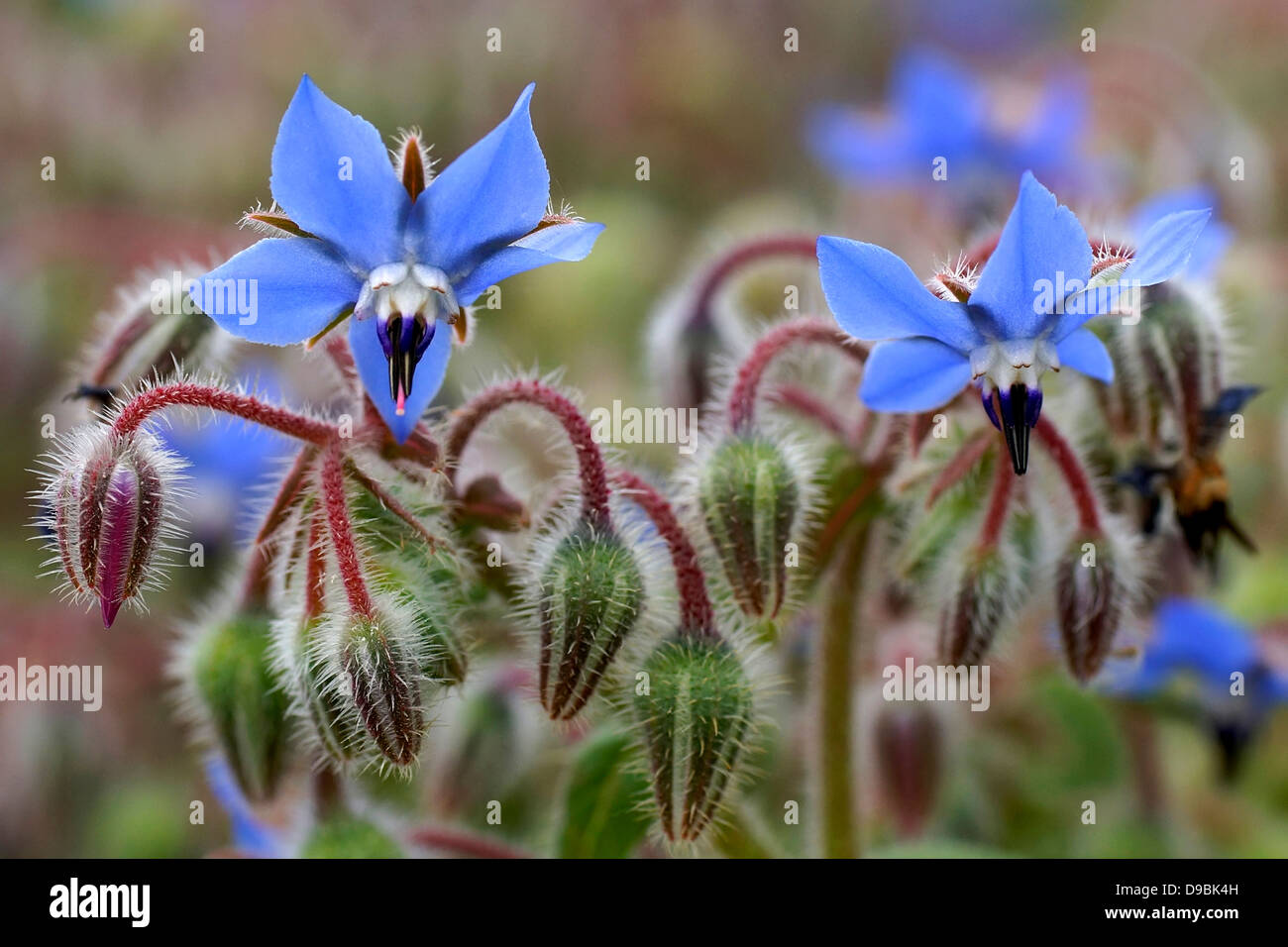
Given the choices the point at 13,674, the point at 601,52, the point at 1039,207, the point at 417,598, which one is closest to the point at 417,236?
the point at 417,598

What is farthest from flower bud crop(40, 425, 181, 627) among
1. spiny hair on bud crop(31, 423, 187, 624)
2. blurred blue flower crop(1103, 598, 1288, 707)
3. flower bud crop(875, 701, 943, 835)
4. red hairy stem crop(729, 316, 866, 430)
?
blurred blue flower crop(1103, 598, 1288, 707)

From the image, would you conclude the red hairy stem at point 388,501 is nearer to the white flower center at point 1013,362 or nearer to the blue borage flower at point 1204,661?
the white flower center at point 1013,362

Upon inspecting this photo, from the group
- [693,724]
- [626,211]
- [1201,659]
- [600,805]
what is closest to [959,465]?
[693,724]

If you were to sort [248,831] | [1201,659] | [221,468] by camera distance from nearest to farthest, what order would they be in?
[248,831] → [1201,659] → [221,468]

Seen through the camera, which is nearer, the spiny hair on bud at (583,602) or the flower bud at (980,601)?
the spiny hair on bud at (583,602)

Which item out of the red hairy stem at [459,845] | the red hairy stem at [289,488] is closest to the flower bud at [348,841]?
the red hairy stem at [459,845]

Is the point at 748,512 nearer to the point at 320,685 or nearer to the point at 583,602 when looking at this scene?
the point at 583,602
